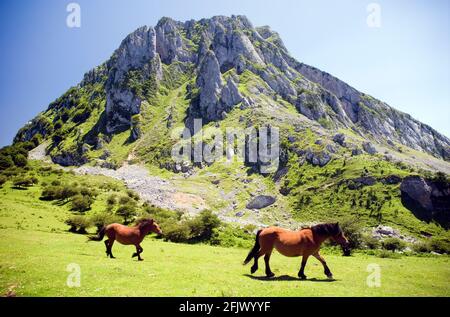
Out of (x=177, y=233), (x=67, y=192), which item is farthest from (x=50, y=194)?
(x=177, y=233)

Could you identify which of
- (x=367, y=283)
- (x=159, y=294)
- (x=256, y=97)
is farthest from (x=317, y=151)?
(x=159, y=294)

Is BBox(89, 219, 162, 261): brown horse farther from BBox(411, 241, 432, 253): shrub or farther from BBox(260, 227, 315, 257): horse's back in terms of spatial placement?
BBox(411, 241, 432, 253): shrub

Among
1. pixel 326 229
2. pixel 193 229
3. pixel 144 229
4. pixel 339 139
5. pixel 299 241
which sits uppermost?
pixel 339 139

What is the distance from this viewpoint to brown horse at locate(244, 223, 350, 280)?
19.1 meters

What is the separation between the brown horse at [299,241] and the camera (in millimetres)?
19094

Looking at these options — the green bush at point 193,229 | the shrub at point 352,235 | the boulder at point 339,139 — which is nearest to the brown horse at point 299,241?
the green bush at point 193,229

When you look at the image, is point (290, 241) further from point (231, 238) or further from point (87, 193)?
point (87, 193)

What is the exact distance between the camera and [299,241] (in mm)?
19156

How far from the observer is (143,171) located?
6038 inches

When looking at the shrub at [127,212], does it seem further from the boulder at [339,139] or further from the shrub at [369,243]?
the boulder at [339,139]

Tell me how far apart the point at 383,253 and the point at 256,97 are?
160 m

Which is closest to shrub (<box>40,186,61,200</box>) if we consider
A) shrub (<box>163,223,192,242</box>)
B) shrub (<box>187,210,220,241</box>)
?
shrub (<box>163,223,192,242</box>)

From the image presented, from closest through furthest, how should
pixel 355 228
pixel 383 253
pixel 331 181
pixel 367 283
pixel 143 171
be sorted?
pixel 367 283 < pixel 383 253 < pixel 355 228 < pixel 331 181 < pixel 143 171
